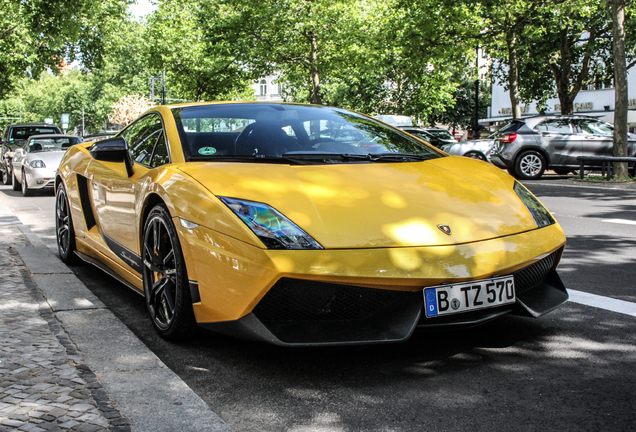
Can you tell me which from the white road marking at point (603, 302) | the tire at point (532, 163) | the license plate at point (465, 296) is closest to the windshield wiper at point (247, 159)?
the license plate at point (465, 296)

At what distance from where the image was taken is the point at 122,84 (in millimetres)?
92062

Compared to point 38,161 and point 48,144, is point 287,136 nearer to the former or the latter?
point 38,161

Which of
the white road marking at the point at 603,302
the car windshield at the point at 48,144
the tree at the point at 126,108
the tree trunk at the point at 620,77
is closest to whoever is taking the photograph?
the white road marking at the point at 603,302

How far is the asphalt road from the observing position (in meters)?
2.54

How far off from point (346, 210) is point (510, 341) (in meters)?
1.17

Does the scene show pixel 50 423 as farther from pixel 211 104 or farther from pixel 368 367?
pixel 211 104

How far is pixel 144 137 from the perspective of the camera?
4598 mm

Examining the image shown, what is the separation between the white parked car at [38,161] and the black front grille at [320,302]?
12962 mm

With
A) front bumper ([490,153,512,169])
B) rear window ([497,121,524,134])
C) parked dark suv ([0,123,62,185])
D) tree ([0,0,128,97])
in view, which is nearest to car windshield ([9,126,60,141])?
parked dark suv ([0,123,62,185])

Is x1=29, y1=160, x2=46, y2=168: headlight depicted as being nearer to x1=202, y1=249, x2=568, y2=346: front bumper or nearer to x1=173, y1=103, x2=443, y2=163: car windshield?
x1=173, y1=103, x2=443, y2=163: car windshield

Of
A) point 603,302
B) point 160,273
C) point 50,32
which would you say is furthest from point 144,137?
point 50,32

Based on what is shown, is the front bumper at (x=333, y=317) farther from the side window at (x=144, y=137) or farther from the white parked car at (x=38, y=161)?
the white parked car at (x=38, y=161)

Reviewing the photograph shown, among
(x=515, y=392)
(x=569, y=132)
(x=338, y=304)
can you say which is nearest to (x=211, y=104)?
(x=338, y=304)

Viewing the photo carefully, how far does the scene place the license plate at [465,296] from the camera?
2.92 m
